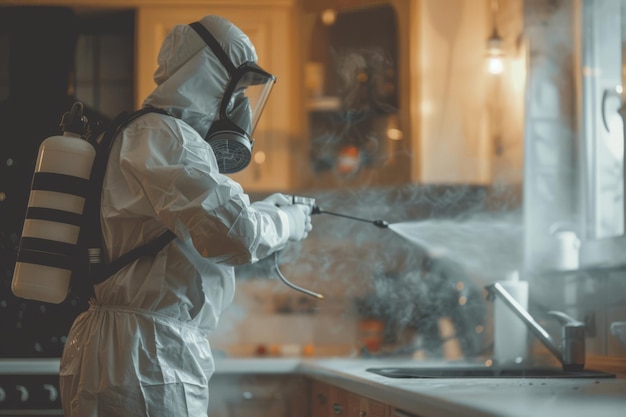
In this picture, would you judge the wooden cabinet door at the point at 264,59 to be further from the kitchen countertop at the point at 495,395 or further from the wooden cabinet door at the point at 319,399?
the kitchen countertop at the point at 495,395

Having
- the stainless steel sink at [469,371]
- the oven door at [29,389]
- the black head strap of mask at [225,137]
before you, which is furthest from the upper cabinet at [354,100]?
the black head strap of mask at [225,137]

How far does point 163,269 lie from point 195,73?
18.4 inches

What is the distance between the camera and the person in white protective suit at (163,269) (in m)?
1.83

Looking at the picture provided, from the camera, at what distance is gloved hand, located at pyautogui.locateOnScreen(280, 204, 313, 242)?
2146mm

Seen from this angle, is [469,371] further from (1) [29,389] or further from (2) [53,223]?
(1) [29,389]

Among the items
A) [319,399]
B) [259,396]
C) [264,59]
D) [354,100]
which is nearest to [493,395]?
[319,399]

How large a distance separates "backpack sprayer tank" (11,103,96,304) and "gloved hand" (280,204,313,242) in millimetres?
481

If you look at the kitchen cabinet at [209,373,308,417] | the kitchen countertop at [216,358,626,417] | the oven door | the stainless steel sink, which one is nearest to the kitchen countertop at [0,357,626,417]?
the kitchen countertop at [216,358,626,417]

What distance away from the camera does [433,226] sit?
12.0ft

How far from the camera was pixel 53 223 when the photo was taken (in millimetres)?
1883

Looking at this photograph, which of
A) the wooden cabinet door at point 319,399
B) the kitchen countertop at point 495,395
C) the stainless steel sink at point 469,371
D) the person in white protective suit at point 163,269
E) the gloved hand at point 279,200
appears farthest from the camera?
the wooden cabinet door at point 319,399

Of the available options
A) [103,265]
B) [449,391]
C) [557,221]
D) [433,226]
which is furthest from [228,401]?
[449,391]

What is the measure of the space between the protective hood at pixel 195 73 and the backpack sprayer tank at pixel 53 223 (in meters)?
0.27

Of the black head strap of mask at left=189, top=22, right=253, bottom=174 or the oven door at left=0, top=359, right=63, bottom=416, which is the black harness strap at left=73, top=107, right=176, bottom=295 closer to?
the black head strap of mask at left=189, top=22, right=253, bottom=174
